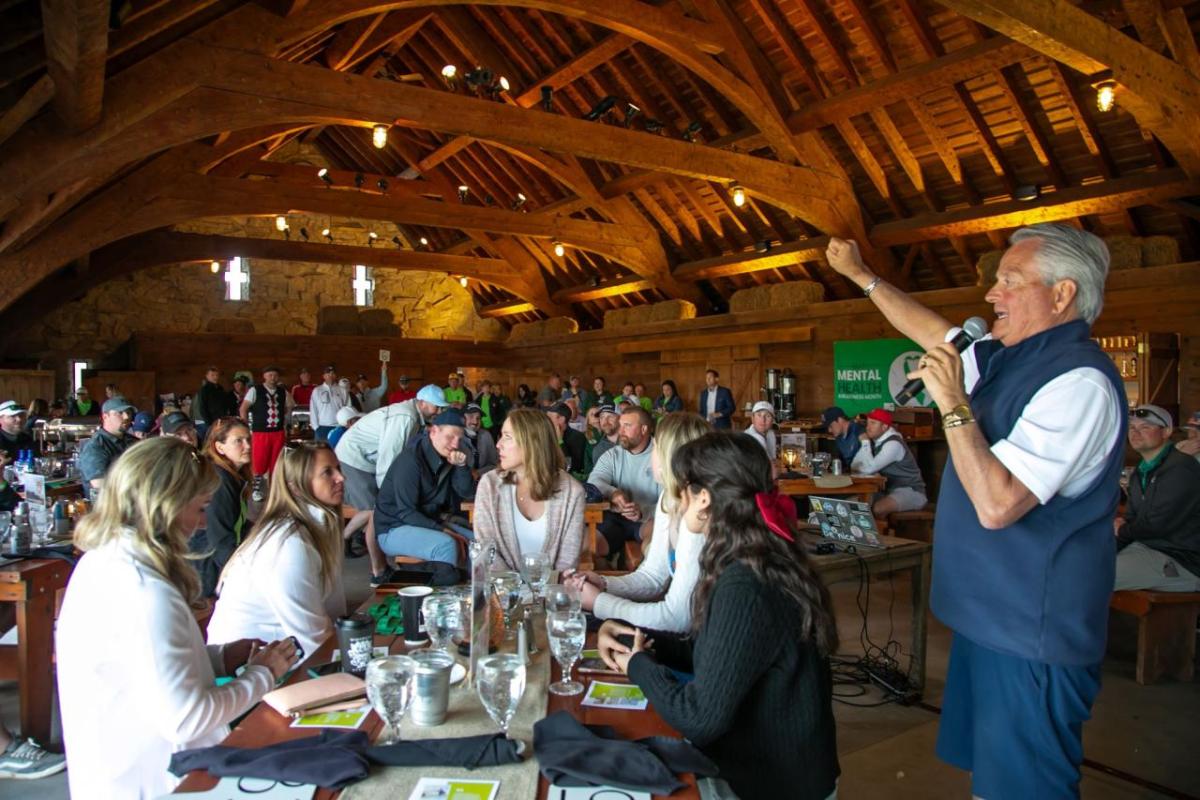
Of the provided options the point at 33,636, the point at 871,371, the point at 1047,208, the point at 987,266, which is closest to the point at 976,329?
the point at 33,636

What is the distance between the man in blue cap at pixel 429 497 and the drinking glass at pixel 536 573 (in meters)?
2.21

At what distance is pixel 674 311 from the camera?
14695 mm

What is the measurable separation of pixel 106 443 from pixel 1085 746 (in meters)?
5.94

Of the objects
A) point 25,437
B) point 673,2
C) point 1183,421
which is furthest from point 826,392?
point 25,437

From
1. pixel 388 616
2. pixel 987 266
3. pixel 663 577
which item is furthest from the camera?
pixel 987 266

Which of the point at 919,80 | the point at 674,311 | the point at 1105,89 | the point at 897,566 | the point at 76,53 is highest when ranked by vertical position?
the point at 919,80

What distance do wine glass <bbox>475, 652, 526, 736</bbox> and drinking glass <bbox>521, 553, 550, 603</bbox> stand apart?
0.86m

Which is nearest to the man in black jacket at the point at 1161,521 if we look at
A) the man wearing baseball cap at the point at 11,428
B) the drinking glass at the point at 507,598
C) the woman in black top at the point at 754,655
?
the woman in black top at the point at 754,655

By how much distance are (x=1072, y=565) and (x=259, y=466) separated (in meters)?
9.50

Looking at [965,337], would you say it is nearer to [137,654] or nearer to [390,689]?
[390,689]

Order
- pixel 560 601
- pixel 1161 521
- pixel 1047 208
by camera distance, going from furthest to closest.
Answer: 1. pixel 1047 208
2. pixel 1161 521
3. pixel 560 601

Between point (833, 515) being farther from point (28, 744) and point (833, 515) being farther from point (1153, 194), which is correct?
point (1153, 194)

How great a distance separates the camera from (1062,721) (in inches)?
70.0

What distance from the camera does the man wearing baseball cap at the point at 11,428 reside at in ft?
19.5
